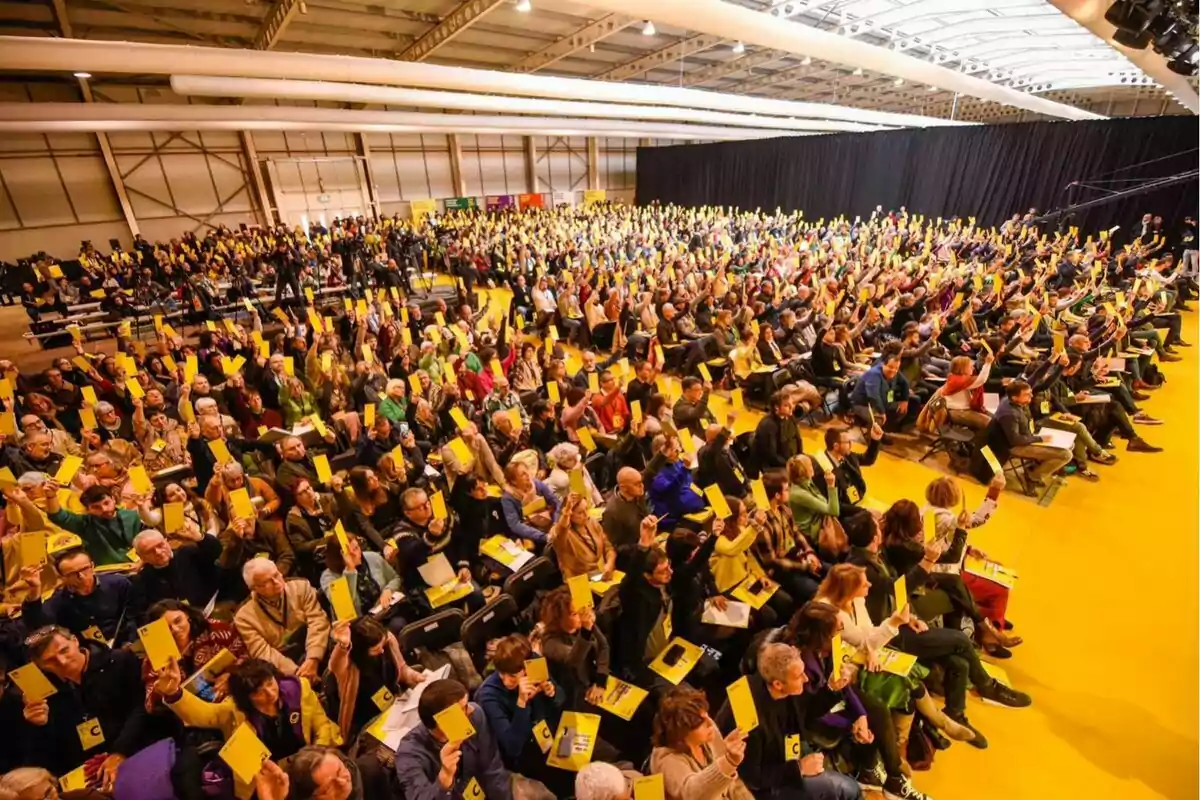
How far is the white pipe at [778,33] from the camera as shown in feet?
18.4

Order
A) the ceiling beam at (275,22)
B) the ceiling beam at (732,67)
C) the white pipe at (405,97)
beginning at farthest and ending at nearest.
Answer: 1. the ceiling beam at (732,67)
2. the ceiling beam at (275,22)
3. the white pipe at (405,97)

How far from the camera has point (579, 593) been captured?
95.4 inches

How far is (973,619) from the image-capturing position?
3.18 meters

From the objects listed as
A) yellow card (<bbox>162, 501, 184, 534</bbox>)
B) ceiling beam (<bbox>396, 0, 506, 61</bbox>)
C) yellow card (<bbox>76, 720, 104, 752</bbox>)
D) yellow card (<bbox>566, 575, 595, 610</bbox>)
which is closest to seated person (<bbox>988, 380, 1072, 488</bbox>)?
yellow card (<bbox>566, 575, 595, 610</bbox>)

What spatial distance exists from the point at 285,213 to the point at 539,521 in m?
20.9

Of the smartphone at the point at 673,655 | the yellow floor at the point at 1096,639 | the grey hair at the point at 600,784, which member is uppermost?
the grey hair at the point at 600,784

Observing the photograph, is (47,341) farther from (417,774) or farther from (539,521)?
(417,774)

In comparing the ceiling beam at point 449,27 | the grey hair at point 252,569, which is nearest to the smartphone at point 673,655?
the grey hair at point 252,569

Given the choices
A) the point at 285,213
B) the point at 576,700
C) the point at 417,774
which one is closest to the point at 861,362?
the point at 576,700

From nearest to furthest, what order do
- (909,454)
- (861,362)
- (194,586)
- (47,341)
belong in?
(194,586) < (909,454) < (861,362) < (47,341)

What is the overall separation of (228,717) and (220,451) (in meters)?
2.38

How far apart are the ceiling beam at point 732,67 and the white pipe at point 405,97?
1.63m

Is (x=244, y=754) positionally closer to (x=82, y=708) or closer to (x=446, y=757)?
(x=446, y=757)

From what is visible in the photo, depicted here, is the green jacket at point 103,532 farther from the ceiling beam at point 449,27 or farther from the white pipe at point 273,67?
the ceiling beam at point 449,27
